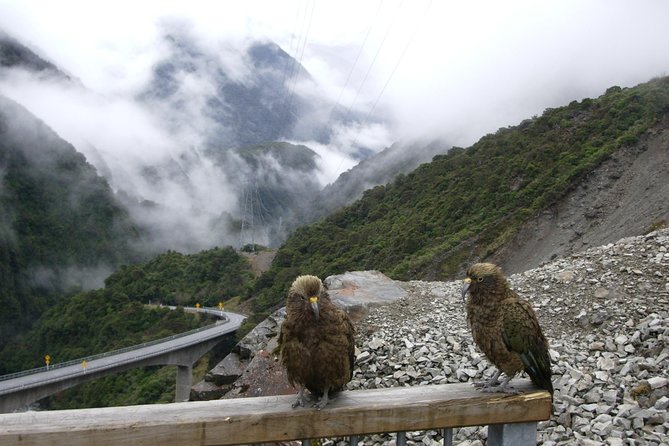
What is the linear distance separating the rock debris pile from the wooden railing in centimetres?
385

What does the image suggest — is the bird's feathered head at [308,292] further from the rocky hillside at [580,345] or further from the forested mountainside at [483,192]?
the forested mountainside at [483,192]

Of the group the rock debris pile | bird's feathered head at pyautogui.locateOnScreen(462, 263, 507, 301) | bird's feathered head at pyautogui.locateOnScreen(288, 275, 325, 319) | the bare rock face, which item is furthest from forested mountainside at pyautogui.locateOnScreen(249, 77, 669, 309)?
bird's feathered head at pyautogui.locateOnScreen(288, 275, 325, 319)

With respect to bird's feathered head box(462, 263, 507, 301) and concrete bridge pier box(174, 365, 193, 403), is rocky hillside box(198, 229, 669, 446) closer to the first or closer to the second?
bird's feathered head box(462, 263, 507, 301)

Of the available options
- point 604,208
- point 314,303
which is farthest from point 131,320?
point 314,303

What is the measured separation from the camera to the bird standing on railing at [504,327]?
315cm

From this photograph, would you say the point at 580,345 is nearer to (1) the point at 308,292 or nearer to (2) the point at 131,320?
(1) the point at 308,292

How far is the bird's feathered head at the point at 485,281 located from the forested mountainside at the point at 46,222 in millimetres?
79193

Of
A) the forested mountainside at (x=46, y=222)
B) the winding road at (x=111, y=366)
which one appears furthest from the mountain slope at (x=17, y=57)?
the winding road at (x=111, y=366)

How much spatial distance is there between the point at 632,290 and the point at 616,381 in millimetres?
2675

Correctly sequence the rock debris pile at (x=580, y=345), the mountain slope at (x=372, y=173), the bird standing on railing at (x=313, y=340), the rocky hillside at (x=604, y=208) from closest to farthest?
the bird standing on railing at (x=313, y=340) < the rock debris pile at (x=580, y=345) < the rocky hillside at (x=604, y=208) < the mountain slope at (x=372, y=173)

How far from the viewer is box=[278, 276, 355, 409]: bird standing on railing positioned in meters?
2.81

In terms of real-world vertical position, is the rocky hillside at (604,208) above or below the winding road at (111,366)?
above

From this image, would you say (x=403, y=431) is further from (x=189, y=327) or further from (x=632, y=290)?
(x=189, y=327)

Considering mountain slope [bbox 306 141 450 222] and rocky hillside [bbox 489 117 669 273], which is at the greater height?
mountain slope [bbox 306 141 450 222]
